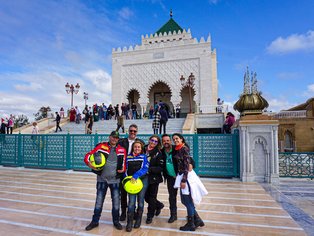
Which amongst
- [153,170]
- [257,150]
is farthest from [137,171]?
[257,150]

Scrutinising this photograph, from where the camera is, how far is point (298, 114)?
1753 cm

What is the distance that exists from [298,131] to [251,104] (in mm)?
13322

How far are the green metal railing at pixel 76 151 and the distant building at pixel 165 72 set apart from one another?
1440 centimetres

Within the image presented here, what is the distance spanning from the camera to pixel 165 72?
22.9m

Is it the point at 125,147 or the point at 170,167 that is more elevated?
the point at 125,147

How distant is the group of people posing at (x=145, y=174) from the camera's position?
10.1 feet

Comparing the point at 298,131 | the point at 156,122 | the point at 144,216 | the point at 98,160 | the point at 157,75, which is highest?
the point at 157,75

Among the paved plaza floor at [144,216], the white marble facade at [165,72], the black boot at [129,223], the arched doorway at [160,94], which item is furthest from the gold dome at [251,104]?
the arched doorway at [160,94]

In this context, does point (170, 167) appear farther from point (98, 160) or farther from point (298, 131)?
point (298, 131)

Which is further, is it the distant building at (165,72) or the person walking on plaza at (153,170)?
A: the distant building at (165,72)

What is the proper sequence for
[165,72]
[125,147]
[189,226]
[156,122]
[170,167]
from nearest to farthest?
[189,226] → [170,167] → [125,147] → [156,122] → [165,72]

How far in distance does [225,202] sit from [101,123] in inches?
486

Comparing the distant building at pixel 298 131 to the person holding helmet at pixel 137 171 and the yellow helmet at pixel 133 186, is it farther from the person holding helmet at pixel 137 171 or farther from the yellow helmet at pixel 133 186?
the yellow helmet at pixel 133 186

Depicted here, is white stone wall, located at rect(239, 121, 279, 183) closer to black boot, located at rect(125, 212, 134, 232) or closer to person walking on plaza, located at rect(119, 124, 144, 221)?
person walking on plaza, located at rect(119, 124, 144, 221)
